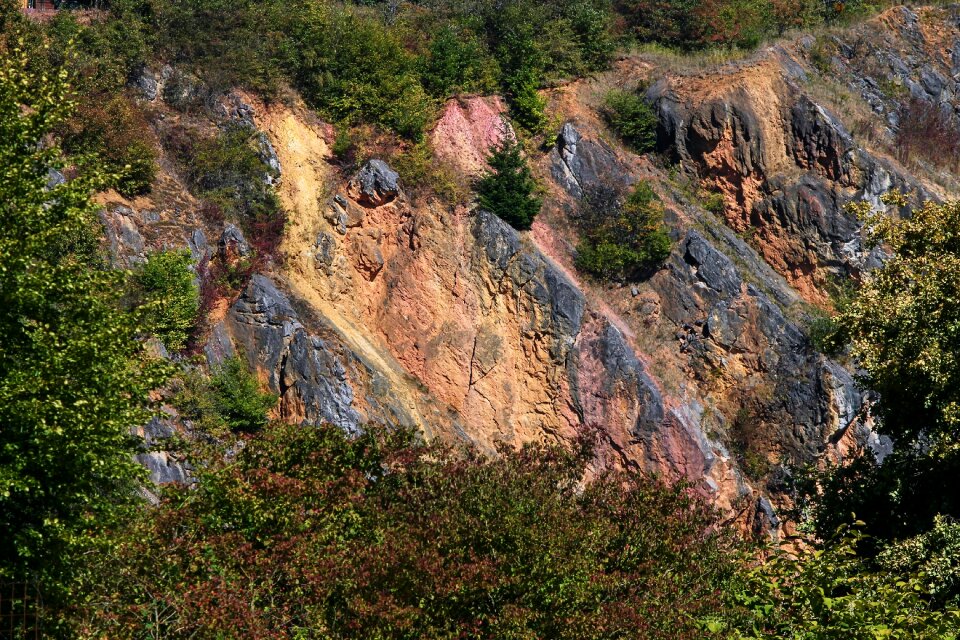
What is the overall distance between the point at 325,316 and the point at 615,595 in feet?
50.9

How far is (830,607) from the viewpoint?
373 inches

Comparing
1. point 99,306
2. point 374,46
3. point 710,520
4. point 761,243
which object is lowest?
point 761,243

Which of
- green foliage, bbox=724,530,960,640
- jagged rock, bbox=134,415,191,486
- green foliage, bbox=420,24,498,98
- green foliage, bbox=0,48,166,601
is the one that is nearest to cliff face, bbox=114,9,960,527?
green foliage, bbox=420,24,498,98

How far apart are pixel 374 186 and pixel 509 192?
149 inches

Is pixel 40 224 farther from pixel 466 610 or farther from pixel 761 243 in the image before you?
pixel 761 243

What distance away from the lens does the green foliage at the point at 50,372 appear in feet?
36.7

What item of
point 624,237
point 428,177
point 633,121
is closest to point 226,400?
point 428,177

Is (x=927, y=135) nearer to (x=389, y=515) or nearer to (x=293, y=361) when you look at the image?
(x=293, y=361)

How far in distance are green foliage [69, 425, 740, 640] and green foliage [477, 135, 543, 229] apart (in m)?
15.0

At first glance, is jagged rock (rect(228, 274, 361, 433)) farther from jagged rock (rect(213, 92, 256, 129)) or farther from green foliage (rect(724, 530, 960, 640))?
green foliage (rect(724, 530, 960, 640))

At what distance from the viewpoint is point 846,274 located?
3103 centimetres

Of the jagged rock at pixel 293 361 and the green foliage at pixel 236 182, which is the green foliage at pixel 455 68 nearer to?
the green foliage at pixel 236 182

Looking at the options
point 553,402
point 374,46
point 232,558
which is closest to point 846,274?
point 553,402

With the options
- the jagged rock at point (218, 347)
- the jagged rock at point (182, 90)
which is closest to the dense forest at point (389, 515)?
the jagged rock at point (218, 347)
